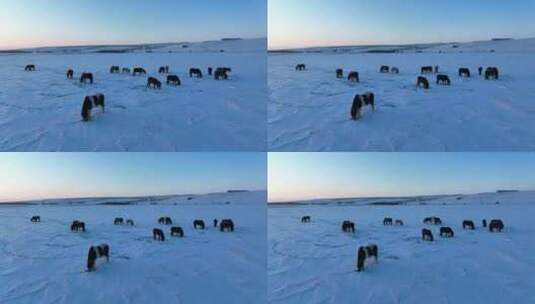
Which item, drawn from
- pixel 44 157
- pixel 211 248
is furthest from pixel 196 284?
pixel 44 157

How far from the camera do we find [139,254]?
10.3 ft

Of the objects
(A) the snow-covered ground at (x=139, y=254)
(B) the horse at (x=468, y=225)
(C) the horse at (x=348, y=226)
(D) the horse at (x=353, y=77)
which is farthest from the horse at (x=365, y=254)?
(D) the horse at (x=353, y=77)

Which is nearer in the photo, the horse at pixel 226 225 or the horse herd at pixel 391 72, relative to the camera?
the horse herd at pixel 391 72

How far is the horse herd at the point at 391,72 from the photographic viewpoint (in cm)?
298

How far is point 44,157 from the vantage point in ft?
9.72

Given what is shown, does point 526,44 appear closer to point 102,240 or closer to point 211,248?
point 211,248

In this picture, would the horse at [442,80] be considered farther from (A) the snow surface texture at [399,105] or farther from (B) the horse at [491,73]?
(B) the horse at [491,73]

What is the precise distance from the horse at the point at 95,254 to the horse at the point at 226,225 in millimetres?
683

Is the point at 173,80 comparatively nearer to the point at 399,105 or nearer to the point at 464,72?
the point at 399,105

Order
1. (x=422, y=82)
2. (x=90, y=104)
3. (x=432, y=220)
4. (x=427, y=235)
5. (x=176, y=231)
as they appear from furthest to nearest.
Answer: (x=432, y=220), (x=176, y=231), (x=427, y=235), (x=422, y=82), (x=90, y=104)

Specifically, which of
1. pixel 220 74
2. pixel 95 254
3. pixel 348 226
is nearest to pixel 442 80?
pixel 348 226

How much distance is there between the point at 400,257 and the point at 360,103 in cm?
89

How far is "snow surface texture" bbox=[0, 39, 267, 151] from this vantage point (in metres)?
2.92

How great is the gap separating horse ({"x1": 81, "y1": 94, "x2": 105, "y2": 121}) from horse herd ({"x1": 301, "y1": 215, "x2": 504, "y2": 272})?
4.34ft
